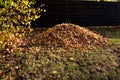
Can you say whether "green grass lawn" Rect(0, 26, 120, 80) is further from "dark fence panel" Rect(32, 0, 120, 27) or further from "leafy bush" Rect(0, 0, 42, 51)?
"dark fence panel" Rect(32, 0, 120, 27)

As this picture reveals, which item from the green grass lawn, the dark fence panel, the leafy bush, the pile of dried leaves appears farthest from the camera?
the dark fence panel

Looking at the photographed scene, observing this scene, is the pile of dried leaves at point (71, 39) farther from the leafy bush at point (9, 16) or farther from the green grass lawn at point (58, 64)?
the leafy bush at point (9, 16)

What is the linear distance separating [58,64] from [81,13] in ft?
23.0

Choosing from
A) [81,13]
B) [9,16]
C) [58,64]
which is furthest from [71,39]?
[81,13]

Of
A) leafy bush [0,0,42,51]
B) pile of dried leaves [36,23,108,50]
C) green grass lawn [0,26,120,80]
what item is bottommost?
green grass lawn [0,26,120,80]

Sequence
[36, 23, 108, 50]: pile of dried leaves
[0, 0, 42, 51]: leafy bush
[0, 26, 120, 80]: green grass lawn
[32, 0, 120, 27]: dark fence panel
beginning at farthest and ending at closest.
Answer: [32, 0, 120, 27]: dark fence panel < [36, 23, 108, 50]: pile of dried leaves < [0, 0, 42, 51]: leafy bush < [0, 26, 120, 80]: green grass lawn

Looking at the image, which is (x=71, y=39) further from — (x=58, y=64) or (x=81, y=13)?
(x=81, y=13)

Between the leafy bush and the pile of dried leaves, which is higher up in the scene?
the leafy bush

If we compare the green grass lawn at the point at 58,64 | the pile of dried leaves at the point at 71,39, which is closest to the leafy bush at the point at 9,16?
the green grass lawn at the point at 58,64

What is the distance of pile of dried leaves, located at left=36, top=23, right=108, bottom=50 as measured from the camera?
952cm

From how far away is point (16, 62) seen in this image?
8211 mm

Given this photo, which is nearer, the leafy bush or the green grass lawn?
the green grass lawn

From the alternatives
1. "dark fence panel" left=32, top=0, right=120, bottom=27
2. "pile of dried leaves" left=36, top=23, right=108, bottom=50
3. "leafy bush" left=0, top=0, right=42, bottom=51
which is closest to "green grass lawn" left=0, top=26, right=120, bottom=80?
"pile of dried leaves" left=36, top=23, right=108, bottom=50

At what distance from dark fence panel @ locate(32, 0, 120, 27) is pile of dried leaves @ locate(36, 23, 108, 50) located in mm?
3922
